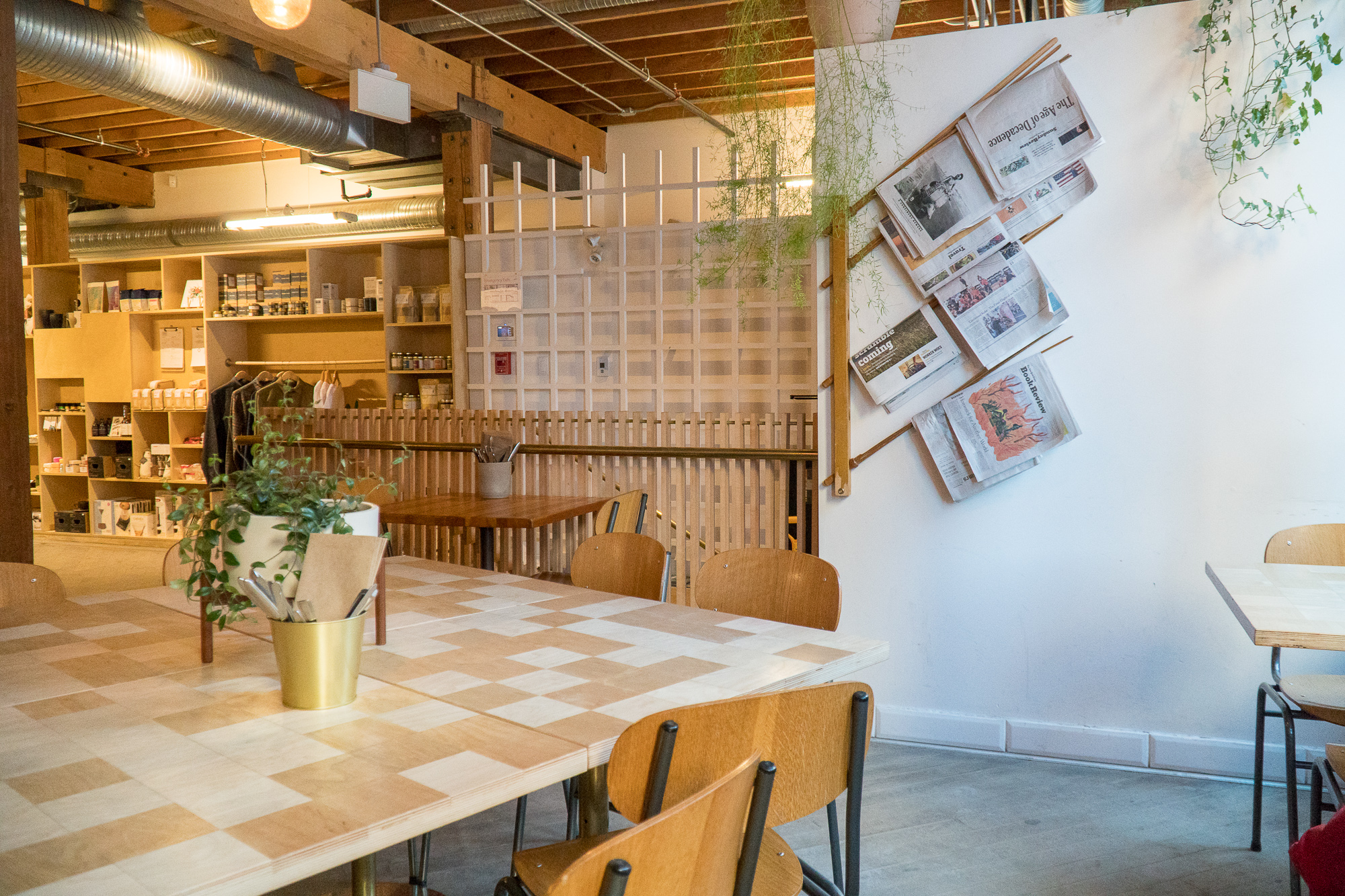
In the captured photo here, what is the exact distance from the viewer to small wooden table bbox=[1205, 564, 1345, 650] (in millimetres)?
2160

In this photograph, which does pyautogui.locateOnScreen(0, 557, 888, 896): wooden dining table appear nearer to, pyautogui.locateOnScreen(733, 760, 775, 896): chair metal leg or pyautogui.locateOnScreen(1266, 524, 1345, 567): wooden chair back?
pyautogui.locateOnScreen(733, 760, 775, 896): chair metal leg

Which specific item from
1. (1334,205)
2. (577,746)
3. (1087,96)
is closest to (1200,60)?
(1087,96)

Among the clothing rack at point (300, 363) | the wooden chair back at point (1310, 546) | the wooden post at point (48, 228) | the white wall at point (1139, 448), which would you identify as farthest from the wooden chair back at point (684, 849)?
the wooden post at point (48, 228)

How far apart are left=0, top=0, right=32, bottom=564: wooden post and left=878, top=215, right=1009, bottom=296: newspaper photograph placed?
3.35m

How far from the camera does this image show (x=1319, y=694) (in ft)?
8.98

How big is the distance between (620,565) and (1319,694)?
6.76 ft

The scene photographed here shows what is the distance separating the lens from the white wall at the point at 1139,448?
133 inches

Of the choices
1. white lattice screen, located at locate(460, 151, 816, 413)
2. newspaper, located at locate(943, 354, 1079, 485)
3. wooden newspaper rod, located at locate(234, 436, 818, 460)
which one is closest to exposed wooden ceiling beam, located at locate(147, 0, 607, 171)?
white lattice screen, located at locate(460, 151, 816, 413)

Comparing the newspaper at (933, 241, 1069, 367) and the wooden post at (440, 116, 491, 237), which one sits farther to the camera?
the wooden post at (440, 116, 491, 237)

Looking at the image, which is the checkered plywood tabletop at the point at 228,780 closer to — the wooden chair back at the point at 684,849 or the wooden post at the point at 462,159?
the wooden chair back at the point at 684,849

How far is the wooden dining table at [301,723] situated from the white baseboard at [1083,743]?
1.79 meters

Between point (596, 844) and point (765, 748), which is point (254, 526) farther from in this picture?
point (765, 748)

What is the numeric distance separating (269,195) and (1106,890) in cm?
922

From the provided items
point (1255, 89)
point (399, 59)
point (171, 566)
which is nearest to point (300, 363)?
Result: point (399, 59)
